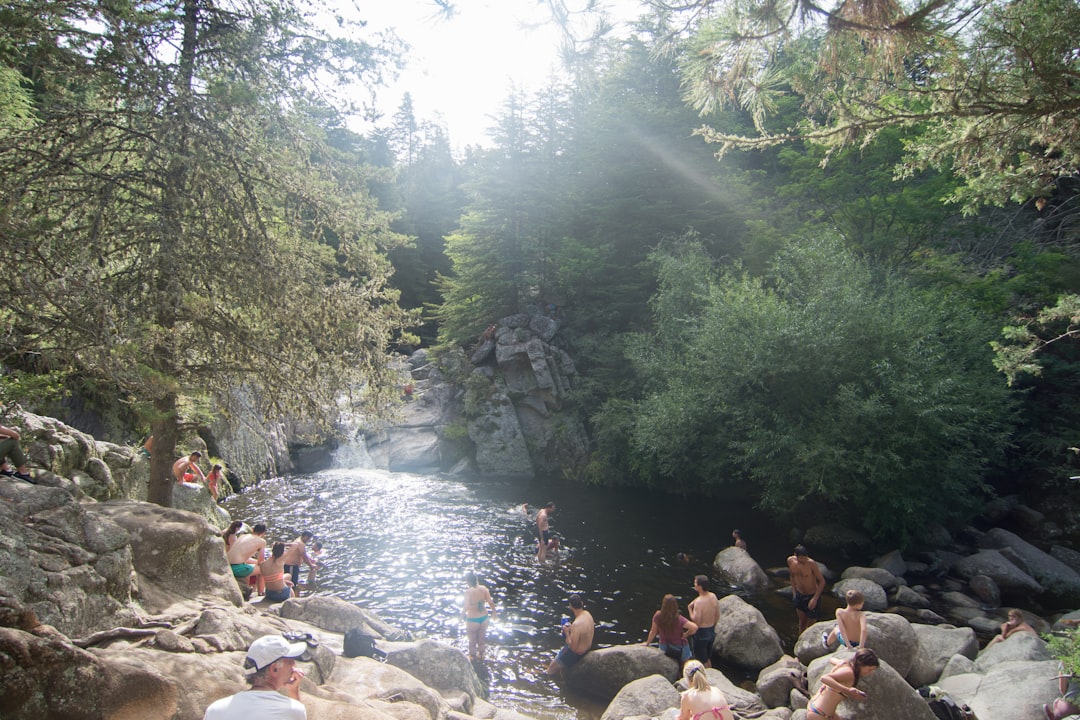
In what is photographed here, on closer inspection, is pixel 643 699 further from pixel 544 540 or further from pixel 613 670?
pixel 544 540

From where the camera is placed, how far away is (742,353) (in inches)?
689

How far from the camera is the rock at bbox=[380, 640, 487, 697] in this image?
8.46 metres

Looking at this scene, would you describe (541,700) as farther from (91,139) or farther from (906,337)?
(906,337)

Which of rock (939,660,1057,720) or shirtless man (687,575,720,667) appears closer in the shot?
rock (939,660,1057,720)

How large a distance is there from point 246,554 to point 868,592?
1267cm

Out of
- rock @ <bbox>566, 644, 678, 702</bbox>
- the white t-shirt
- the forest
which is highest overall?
the forest

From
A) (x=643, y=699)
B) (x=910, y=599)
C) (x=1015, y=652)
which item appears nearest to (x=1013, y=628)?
(x=1015, y=652)

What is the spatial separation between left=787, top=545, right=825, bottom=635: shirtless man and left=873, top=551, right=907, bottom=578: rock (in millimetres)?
3958

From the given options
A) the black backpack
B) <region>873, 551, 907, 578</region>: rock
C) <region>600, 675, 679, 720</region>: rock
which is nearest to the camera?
<region>600, 675, 679, 720</region>: rock

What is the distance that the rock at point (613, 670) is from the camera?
9.46m

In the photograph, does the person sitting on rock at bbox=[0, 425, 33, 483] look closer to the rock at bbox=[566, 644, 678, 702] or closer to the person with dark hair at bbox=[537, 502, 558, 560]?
the rock at bbox=[566, 644, 678, 702]

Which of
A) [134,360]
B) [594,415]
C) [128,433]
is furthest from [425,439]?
[134,360]

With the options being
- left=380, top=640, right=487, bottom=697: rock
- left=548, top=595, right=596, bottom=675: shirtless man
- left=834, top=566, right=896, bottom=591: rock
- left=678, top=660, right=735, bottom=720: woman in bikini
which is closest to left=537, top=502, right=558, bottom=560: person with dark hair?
left=548, top=595, right=596, bottom=675: shirtless man

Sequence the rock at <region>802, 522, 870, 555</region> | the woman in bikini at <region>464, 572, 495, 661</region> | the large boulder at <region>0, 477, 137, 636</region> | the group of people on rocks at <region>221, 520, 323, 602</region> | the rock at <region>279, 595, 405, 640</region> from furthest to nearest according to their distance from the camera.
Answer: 1. the rock at <region>802, 522, 870, 555</region>
2. the group of people on rocks at <region>221, 520, 323, 602</region>
3. the woman in bikini at <region>464, 572, 495, 661</region>
4. the rock at <region>279, 595, 405, 640</region>
5. the large boulder at <region>0, 477, 137, 636</region>
